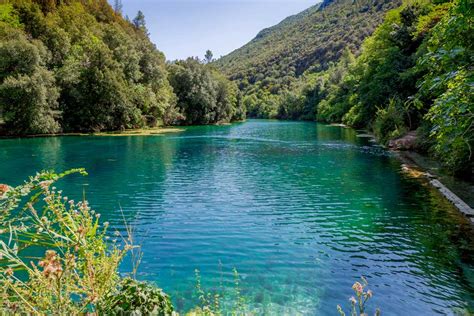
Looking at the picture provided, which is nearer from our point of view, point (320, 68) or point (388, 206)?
point (388, 206)

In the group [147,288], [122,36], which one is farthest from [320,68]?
[147,288]

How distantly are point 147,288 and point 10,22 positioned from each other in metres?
68.2

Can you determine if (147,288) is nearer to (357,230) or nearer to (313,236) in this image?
(313,236)

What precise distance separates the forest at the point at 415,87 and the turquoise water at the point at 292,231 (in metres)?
2.89

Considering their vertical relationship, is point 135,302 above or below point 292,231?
above

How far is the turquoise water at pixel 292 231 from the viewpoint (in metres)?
7.95

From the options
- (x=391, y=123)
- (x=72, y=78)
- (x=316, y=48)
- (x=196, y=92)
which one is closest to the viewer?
(x=391, y=123)

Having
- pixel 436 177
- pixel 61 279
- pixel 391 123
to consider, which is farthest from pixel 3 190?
pixel 391 123

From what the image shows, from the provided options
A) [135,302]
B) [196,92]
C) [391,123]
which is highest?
[196,92]

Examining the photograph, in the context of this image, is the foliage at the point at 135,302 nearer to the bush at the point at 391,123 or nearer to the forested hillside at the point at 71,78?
the bush at the point at 391,123

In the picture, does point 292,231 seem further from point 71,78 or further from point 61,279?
point 71,78

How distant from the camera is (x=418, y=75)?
34.7 meters

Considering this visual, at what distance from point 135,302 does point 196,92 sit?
252ft

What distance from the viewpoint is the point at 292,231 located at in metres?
12.0
